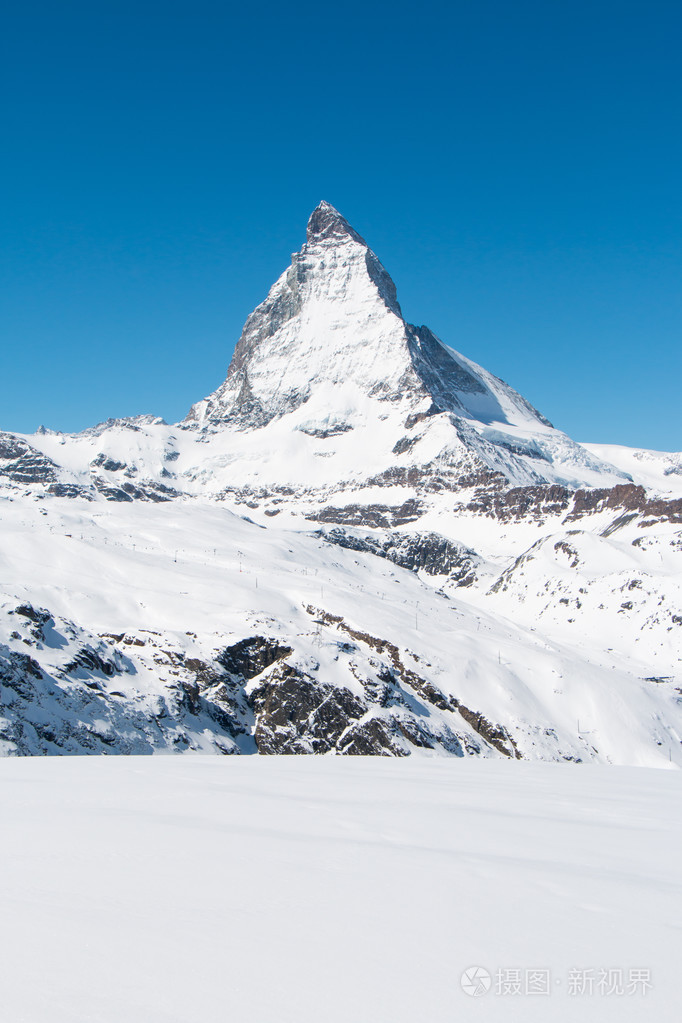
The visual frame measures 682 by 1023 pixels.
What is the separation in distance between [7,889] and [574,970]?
3249 millimetres

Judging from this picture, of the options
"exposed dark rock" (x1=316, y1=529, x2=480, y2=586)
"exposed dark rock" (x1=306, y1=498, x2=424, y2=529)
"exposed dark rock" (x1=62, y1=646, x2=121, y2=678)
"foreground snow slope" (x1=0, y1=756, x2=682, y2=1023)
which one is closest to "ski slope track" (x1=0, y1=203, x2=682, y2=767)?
"exposed dark rock" (x1=62, y1=646, x2=121, y2=678)

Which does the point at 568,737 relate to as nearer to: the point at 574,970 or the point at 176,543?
the point at 176,543

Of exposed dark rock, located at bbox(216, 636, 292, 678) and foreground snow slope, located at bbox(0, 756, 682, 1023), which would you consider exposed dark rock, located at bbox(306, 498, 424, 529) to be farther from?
foreground snow slope, located at bbox(0, 756, 682, 1023)

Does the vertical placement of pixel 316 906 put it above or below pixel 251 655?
above

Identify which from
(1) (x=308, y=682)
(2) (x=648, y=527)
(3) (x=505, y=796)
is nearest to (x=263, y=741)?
(1) (x=308, y=682)

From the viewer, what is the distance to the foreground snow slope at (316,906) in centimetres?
341

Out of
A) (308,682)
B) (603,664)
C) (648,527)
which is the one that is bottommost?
(308,682)

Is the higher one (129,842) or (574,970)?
(574,970)

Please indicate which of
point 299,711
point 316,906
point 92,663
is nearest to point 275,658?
point 299,711

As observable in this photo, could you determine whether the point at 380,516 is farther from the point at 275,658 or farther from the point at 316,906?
the point at 316,906

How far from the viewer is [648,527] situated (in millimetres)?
116625

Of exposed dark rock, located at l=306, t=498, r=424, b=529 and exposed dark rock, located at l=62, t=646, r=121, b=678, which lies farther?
exposed dark rock, located at l=306, t=498, r=424, b=529

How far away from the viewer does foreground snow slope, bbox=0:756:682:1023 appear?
3.41 m

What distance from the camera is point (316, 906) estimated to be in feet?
14.4
